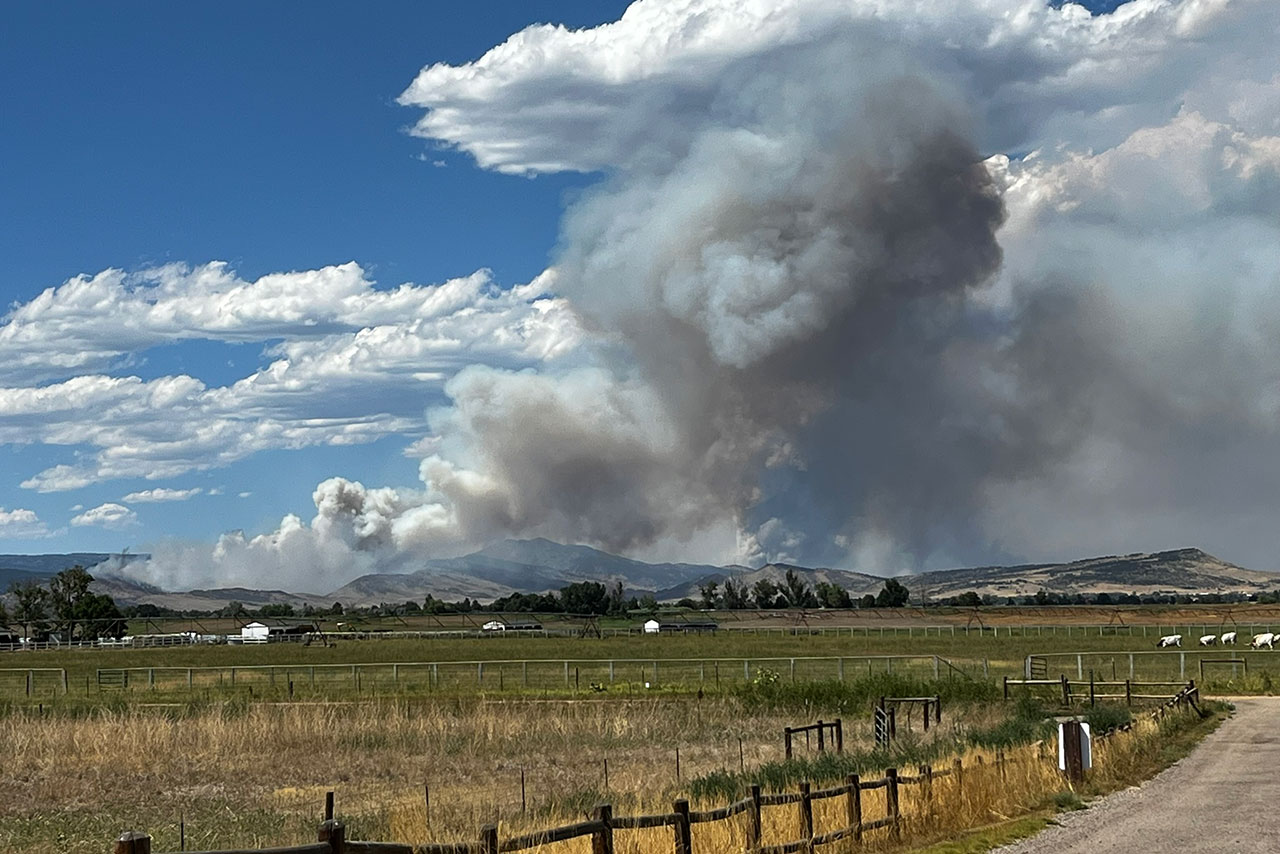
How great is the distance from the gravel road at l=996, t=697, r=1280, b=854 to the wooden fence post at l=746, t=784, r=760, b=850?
4093 mm

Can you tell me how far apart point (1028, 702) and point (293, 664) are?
56.6 metres

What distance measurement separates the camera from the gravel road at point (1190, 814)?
2012 cm

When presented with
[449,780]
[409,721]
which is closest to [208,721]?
[409,721]

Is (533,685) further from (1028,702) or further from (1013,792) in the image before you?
(1013,792)

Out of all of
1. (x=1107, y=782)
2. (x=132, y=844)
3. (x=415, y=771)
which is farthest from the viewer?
(x=415, y=771)

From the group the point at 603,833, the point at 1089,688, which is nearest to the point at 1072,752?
the point at 603,833

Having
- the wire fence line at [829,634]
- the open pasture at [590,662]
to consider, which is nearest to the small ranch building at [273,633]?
the wire fence line at [829,634]

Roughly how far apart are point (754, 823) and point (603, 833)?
126 inches

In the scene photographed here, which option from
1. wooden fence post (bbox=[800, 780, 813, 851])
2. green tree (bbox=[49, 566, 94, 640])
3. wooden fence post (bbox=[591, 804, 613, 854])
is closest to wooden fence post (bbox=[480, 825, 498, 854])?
wooden fence post (bbox=[591, 804, 613, 854])

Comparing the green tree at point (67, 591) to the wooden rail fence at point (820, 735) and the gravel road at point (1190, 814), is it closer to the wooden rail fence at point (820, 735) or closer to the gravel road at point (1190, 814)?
the wooden rail fence at point (820, 735)

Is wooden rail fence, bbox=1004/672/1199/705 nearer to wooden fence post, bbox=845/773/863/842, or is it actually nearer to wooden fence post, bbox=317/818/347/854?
wooden fence post, bbox=845/773/863/842

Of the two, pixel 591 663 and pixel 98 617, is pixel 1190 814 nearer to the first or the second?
pixel 591 663

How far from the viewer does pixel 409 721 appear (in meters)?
44.9

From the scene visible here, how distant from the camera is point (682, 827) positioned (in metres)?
16.8
